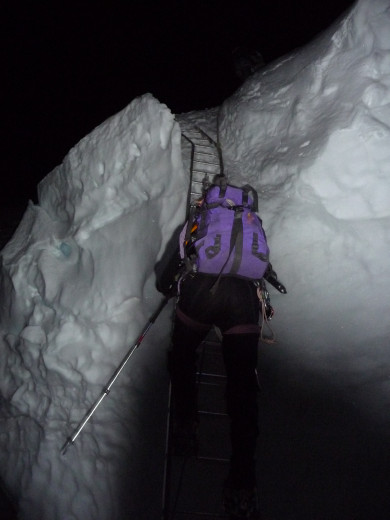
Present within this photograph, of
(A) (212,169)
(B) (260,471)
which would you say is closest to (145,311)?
(B) (260,471)

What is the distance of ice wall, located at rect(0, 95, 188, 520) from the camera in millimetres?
3531

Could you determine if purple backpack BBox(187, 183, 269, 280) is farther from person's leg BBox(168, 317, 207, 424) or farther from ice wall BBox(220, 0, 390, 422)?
ice wall BBox(220, 0, 390, 422)

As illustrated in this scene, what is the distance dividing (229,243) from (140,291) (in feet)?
5.55

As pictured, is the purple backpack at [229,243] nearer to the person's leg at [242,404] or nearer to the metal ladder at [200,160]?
the person's leg at [242,404]

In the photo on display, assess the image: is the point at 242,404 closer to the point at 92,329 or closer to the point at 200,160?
the point at 92,329

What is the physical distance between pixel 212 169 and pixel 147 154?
175cm

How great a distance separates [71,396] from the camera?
373 centimetres

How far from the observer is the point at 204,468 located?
3703 mm

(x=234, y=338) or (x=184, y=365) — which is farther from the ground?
(x=234, y=338)

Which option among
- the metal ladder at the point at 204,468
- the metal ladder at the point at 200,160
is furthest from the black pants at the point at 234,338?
the metal ladder at the point at 200,160

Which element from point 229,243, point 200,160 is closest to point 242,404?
point 229,243

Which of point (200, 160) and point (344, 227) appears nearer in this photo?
point (344, 227)

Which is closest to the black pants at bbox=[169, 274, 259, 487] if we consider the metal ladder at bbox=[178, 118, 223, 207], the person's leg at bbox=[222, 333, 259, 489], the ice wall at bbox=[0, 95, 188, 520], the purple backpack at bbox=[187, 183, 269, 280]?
the person's leg at bbox=[222, 333, 259, 489]

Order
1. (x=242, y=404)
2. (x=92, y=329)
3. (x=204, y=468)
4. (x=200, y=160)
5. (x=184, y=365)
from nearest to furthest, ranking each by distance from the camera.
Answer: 1. (x=242, y=404)
2. (x=184, y=365)
3. (x=204, y=468)
4. (x=92, y=329)
5. (x=200, y=160)
